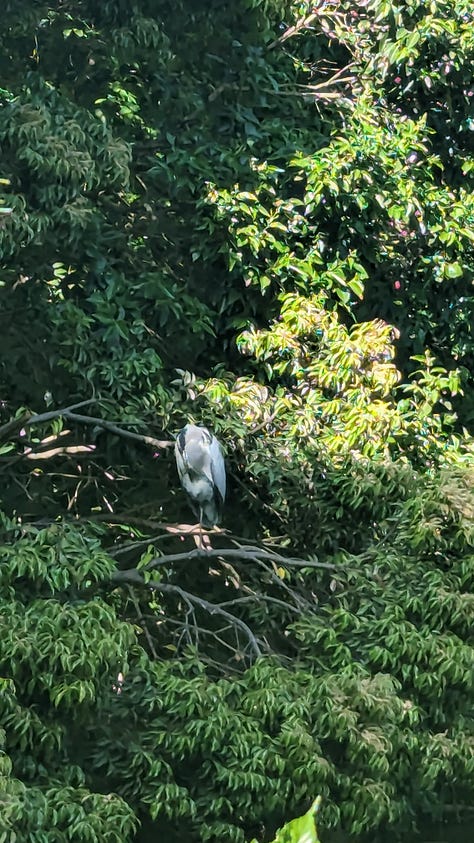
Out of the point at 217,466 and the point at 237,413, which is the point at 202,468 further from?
the point at 237,413

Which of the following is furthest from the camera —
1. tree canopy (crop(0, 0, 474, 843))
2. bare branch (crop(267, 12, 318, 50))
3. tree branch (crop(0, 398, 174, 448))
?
bare branch (crop(267, 12, 318, 50))

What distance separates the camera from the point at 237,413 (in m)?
5.02

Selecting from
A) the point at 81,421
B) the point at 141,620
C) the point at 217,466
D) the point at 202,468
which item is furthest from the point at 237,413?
the point at 141,620

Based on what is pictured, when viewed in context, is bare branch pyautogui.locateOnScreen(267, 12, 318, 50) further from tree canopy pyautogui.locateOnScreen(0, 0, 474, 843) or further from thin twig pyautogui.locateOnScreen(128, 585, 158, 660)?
thin twig pyautogui.locateOnScreen(128, 585, 158, 660)

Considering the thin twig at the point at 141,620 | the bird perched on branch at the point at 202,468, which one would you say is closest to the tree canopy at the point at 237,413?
the thin twig at the point at 141,620

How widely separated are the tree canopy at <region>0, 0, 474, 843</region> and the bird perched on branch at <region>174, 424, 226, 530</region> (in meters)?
0.13

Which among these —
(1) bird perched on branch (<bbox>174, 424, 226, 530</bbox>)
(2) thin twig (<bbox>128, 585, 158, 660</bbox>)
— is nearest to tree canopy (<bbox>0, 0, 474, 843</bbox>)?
(2) thin twig (<bbox>128, 585, 158, 660</bbox>)

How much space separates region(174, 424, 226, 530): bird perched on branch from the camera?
4609 millimetres

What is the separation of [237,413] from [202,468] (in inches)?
19.5

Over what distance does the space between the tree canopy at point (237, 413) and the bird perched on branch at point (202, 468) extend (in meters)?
0.13

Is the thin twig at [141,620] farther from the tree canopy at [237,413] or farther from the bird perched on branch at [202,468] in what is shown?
the bird perched on branch at [202,468]

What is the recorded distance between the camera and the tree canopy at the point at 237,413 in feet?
13.2

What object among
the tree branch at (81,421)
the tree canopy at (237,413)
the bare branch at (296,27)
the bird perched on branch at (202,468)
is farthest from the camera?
the bare branch at (296,27)

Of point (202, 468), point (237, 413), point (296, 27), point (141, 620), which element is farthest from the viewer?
point (296, 27)
